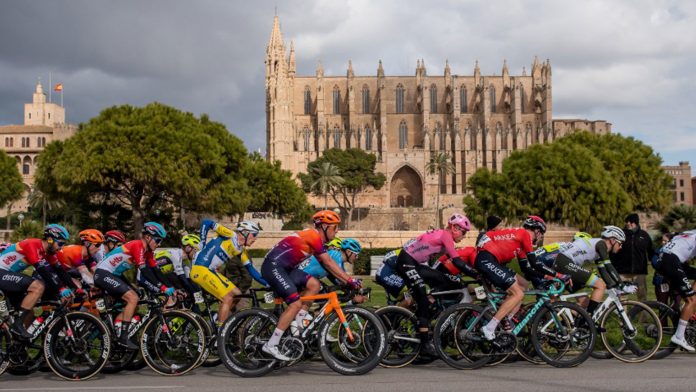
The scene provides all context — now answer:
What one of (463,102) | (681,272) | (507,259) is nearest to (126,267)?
(507,259)

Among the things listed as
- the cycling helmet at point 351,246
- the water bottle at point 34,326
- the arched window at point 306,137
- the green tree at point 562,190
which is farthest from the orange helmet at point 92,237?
the arched window at point 306,137

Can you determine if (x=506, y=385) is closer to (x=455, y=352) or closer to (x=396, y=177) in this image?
(x=455, y=352)

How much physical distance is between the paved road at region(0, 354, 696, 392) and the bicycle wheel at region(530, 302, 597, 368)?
0.51 ft

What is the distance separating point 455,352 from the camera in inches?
353

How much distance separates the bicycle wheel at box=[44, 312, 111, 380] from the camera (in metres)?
7.68

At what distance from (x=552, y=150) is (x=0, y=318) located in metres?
43.1

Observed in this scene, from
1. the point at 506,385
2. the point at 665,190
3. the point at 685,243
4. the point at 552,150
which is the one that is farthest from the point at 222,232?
the point at 665,190

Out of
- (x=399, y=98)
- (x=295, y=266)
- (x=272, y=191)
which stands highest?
(x=399, y=98)

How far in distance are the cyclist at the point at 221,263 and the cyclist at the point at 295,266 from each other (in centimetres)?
66

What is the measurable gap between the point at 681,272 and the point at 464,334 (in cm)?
290

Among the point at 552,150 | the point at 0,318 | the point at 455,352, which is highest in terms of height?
the point at 552,150

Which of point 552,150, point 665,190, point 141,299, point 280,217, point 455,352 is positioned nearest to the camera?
point 141,299

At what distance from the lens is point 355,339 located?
25.1ft

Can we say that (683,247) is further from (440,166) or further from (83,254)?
(440,166)
